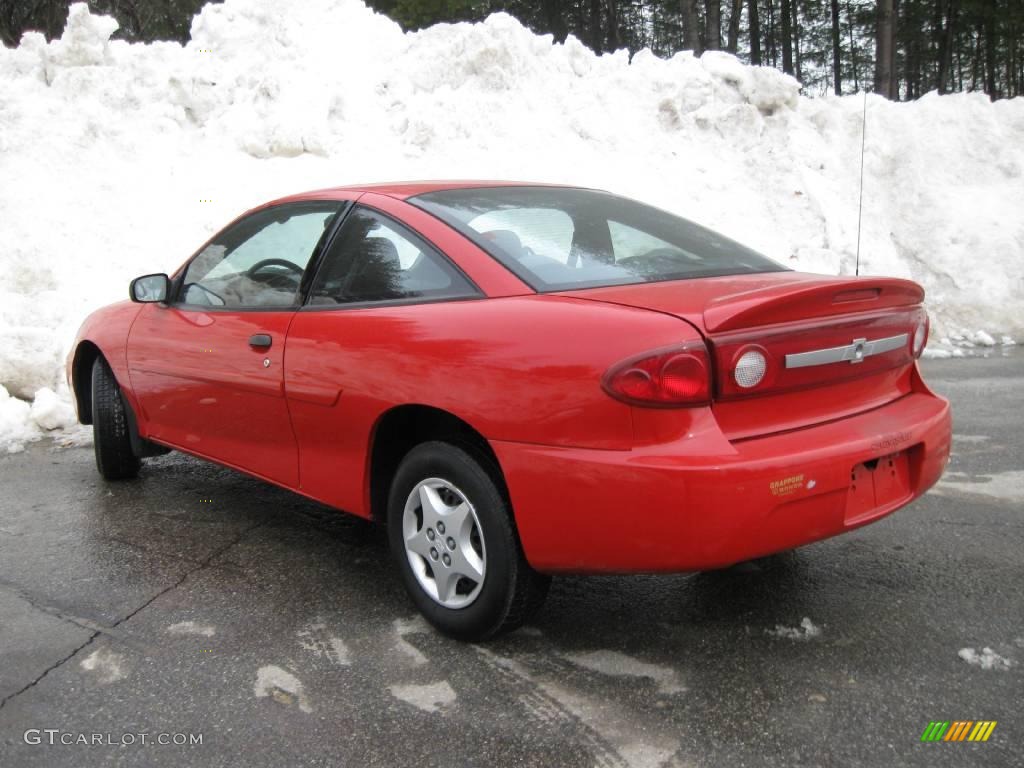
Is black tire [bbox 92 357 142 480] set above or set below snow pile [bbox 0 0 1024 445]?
below

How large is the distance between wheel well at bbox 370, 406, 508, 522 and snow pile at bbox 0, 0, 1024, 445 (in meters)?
6.17

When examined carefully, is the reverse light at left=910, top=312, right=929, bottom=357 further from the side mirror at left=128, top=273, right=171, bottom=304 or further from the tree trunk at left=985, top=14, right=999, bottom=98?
the tree trunk at left=985, top=14, right=999, bottom=98

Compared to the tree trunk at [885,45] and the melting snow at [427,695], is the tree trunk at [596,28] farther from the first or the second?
the melting snow at [427,695]

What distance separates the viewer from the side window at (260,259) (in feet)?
12.1

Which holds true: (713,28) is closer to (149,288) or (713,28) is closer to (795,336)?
(149,288)

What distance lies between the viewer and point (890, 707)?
2.54m

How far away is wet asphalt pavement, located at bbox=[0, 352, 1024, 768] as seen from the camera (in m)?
2.46

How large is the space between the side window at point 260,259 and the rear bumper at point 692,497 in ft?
4.63

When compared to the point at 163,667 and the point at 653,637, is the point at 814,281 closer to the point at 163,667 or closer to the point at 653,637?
the point at 653,637

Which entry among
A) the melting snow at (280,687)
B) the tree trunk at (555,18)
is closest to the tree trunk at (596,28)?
the tree trunk at (555,18)

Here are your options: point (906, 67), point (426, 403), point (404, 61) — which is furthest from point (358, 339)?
point (906, 67)

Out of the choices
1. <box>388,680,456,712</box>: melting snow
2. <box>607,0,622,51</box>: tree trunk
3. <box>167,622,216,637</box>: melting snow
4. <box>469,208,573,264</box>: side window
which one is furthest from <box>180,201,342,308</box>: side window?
<box>607,0,622,51</box>: tree trunk

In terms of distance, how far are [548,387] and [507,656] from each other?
91 centimetres

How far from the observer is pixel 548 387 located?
8.55 feet
